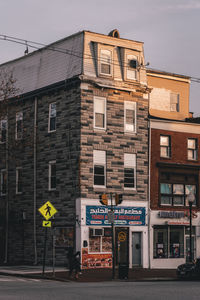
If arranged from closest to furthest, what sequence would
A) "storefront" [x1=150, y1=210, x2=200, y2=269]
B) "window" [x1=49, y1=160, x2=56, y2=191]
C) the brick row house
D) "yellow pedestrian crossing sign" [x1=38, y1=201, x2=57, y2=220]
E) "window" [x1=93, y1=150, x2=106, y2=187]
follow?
"yellow pedestrian crossing sign" [x1=38, y1=201, x2=57, y2=220] < the brick row house < "window" [x1=93, y1=150, x2=106, y2=187] < "window" [x1=49, y1=160, x2=56, y2=191] < "storefront" [x1=150, y1=210, x2=200, y2=269]

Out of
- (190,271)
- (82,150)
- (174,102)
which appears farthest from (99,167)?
(190,271)

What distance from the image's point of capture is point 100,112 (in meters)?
38.2

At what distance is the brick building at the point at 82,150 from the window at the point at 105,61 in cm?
6

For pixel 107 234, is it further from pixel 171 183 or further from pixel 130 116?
pixel 130 116

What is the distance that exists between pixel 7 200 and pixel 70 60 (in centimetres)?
1092

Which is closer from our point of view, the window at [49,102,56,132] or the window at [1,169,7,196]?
the window at [49,102,56,132]

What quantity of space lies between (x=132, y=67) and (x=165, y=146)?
570cm

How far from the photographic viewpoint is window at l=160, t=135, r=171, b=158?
135 ft

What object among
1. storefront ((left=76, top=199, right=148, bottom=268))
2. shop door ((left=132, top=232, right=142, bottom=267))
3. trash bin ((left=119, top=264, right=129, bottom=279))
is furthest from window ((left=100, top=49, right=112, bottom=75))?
trash bin ((left=119, top=264, right=129, bottom=279))

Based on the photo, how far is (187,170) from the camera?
1656 inches

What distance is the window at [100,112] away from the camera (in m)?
37.9

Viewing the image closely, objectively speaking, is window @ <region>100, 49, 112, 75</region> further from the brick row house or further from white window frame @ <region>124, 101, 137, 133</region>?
white window frame @ <region>124, 101, 137, 133</region>

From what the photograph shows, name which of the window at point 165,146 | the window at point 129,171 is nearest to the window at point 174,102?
the window at point 165,146

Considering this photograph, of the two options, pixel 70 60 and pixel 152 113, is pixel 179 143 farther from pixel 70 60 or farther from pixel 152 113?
pixel 70 60
